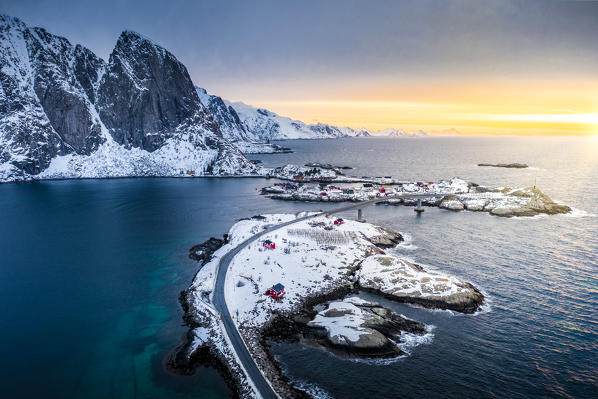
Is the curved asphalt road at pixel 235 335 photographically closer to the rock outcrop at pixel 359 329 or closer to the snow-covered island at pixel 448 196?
the rock outcrop at pixel 359 329

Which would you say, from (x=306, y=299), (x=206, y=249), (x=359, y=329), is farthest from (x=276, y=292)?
(x=206, y=249)

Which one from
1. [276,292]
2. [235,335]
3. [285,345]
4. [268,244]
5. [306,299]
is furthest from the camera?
[268,244]

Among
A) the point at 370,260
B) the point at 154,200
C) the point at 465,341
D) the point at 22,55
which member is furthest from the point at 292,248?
the point at 22,55

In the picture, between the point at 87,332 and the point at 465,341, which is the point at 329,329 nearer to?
the point at 465,341

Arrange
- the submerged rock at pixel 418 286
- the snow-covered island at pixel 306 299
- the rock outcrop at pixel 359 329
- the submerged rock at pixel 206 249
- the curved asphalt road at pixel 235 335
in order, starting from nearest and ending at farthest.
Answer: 1. the curved asphalt road at pixel 235 335
2. the snow-covered island at pixel 306 299
3. the rock outcrop at pixel 359 329
4. the submerged rock at pixel 418 286
5. the submerged rock at pixel 206 249

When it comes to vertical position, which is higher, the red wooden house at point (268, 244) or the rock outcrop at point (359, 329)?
the red wooden house at point (268, 244)

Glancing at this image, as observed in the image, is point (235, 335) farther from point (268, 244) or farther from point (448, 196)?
point (448, 196)

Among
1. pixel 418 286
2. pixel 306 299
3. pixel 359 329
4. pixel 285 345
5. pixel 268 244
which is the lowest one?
pixel 285 345

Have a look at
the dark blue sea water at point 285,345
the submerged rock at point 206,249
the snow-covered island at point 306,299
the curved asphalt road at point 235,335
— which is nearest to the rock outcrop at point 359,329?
the snow-covered island at point 306,299
